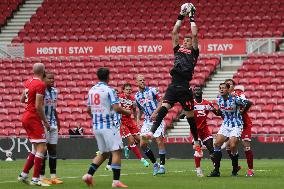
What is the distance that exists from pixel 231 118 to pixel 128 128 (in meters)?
4.92

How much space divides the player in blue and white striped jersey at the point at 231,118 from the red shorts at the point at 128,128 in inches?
186

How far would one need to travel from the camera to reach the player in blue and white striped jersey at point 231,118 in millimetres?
19828

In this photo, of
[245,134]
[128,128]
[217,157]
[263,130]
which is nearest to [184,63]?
[217,157]

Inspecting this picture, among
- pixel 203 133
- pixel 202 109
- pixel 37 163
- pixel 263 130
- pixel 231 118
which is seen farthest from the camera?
A: pixel 263 130

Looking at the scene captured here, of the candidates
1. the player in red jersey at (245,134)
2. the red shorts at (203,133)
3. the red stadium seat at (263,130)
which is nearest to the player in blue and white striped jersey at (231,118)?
the player in red jersey at (245,134)

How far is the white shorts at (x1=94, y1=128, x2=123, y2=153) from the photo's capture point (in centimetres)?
1569

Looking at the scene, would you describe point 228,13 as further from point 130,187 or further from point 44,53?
point 130,187

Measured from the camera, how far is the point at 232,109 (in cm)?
1995

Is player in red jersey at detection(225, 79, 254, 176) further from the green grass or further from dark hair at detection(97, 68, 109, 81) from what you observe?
dark hair at detection(97, 68, 109, 81)

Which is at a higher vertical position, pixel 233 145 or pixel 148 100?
pixel 148 100

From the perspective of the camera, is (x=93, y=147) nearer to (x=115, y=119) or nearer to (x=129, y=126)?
(x=129, y=126)

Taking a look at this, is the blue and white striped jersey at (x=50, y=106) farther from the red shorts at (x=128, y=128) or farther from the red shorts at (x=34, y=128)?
the red shorts at (x=128, y=128)

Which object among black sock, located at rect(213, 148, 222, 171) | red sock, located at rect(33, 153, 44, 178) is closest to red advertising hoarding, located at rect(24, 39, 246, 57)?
black sock, located at rect(213, 148, 222, 171)

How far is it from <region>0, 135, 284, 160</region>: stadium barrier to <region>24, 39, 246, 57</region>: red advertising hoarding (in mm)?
8032
